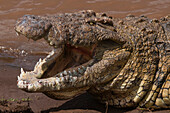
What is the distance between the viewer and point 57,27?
3.32 metres

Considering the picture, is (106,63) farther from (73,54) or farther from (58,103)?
(58,103)

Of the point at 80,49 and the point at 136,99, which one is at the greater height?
A: the point at 80,49

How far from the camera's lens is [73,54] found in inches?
153

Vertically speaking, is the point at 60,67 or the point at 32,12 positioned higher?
the point at 32,12

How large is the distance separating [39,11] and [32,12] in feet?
0.77

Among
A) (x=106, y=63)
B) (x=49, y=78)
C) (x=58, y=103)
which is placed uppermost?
Result: (x=106, y=63)

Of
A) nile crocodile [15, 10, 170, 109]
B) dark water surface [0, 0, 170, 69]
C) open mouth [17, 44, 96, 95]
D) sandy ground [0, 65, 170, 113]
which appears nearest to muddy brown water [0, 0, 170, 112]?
dark water surface [0, 0, 170, 69]

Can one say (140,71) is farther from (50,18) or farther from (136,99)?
(50,18)

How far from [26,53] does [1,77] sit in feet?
6.22

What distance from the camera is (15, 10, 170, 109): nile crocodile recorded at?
11.2 ft

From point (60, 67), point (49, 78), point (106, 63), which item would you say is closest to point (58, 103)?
point (60, 67)

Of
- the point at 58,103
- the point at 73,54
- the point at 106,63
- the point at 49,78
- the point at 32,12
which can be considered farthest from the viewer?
the point at 32,12

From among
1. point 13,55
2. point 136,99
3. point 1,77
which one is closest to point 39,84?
point 136,99

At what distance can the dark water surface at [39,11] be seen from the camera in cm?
723
